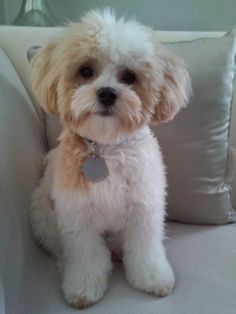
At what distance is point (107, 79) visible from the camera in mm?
907

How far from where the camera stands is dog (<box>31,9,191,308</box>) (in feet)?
2.89

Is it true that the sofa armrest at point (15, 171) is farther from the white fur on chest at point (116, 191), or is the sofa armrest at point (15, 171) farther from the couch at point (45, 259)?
the white fur on chest at point (116, 191)

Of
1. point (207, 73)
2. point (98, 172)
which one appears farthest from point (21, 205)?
point (207, 73)

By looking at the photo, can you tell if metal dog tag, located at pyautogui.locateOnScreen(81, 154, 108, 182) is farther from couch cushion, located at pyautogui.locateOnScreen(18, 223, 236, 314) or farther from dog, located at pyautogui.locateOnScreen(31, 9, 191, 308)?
couch cushion, located at pyautogui.locateOnScreen(18, 223, 236, 314)

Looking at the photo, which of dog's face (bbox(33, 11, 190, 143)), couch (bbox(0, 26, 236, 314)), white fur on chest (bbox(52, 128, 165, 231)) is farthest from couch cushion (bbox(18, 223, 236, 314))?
dog's face (bbox(33, 11, 190, 143))

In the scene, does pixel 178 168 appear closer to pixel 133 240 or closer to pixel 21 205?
pixel 133 240

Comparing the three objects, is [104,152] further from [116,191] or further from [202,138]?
[202,138]

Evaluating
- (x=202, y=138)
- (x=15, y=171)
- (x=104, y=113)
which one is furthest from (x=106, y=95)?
(x=202, y=138)

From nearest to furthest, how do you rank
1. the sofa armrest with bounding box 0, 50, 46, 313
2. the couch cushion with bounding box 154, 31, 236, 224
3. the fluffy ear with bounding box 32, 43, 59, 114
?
the sofa armrest with bounding box 0, 50, 46, 313 → the fluffy ear with bounding box 32, 43, 59, 114 → the couch cushion with bounding box 154, 31, 236, 224

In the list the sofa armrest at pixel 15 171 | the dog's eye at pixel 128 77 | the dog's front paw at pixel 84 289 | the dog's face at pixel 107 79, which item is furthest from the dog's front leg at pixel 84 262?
the dog's eye at pixel 128 77

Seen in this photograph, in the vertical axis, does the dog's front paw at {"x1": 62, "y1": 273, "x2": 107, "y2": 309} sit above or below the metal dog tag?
below

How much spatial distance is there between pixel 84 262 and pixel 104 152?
0.28 metres

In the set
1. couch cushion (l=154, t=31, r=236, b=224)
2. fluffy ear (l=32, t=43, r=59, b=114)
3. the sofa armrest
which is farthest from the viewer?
couch cushion (l=154, t=31, r=236, b=224)

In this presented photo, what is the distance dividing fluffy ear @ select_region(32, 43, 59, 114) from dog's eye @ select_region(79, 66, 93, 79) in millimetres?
57
